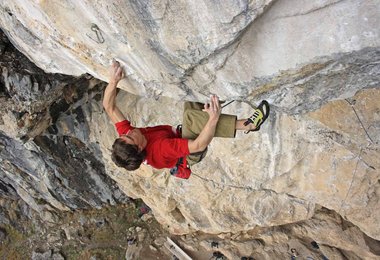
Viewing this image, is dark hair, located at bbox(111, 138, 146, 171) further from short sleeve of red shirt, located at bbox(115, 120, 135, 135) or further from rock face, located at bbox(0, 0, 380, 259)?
rock face, located at bbox(0, 0, 380, 259)

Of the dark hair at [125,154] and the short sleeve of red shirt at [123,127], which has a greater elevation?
the short sleeve of red shirt at [123,127]

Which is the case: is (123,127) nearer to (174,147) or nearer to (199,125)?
(174,147)

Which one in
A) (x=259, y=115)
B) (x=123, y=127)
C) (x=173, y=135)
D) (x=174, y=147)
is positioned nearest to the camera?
(x=174, y=147)

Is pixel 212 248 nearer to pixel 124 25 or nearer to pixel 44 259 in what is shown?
pixel 44 259

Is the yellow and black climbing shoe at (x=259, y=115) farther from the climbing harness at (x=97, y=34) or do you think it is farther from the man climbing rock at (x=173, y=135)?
the climbing harness at (x=97, y=34)

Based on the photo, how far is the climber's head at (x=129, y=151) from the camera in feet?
13.9

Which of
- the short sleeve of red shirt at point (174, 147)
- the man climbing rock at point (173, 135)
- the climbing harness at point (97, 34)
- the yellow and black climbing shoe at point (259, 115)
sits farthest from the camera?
the yellow and black climbing shoe at point (259, 115)

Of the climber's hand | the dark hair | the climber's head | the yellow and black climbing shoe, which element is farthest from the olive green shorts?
the climber's hand

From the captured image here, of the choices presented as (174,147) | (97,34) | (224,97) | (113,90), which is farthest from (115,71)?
(224,97)

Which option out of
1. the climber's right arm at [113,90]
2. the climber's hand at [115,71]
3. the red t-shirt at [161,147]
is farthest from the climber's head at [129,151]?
the climber's hand at [115,71]

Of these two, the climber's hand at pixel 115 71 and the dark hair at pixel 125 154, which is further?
the climber's hand at pixel 115 71

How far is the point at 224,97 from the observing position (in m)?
4.96

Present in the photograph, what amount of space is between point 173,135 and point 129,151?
1060 millimetres

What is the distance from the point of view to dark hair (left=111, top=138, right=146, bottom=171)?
4238 millimetres
